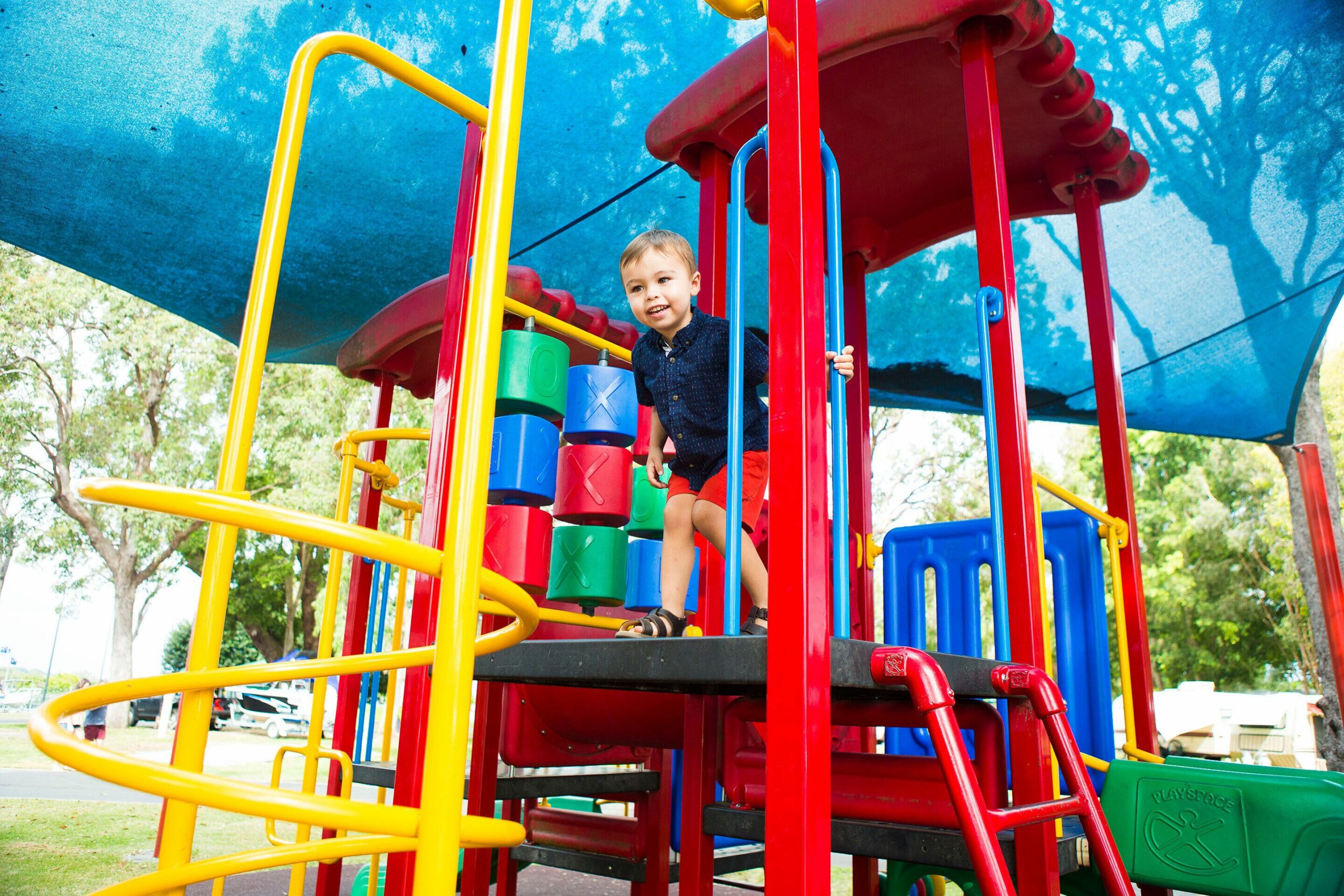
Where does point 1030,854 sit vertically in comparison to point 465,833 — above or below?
below

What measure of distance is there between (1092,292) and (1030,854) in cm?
254

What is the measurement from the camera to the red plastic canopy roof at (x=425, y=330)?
422 cm

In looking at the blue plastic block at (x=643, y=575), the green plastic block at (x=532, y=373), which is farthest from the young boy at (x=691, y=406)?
the blue plastic block at (x=643, y=575)

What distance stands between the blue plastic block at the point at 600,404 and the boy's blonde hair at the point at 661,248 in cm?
146

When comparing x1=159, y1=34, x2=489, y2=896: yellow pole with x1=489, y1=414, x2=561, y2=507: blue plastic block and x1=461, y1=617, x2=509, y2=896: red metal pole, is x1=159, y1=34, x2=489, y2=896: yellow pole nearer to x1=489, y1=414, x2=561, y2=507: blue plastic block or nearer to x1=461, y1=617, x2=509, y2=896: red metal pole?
x1=461, y1=617, x2=509, y2=896: red metal pole

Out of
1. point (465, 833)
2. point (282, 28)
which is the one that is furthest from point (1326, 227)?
point (465, 833)

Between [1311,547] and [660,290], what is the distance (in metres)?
9.80

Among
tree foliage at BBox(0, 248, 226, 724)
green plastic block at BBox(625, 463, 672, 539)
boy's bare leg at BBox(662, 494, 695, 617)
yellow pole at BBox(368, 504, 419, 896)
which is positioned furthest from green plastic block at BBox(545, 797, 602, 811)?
tree foliage at BBox(0, 248, 226, 724)

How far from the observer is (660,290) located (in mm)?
2520

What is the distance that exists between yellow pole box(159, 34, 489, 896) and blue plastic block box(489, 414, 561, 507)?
2241 mm

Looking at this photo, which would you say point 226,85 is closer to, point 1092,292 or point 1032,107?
point 1032,107

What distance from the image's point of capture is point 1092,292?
3600 millimetres

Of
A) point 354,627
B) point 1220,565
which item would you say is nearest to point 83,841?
point 354,627

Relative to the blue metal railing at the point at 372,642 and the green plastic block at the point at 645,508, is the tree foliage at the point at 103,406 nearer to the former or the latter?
the blue metal railing at the point at 372,642
